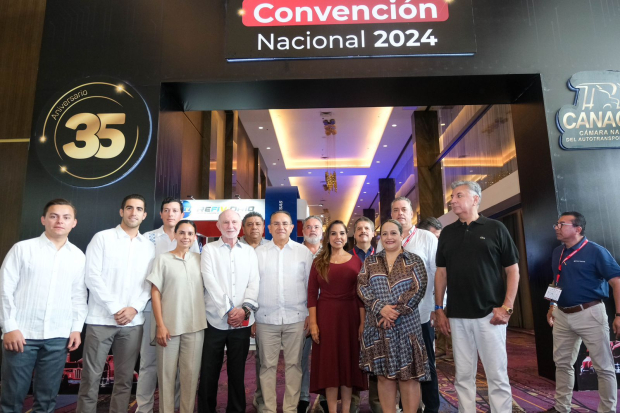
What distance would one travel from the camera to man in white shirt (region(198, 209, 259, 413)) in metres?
2.88

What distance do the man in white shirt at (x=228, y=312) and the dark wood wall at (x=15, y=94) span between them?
3365 millimetres

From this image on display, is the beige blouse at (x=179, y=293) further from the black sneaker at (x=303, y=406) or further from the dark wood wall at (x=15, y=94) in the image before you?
the dark wood wall at (x=15, y=94)

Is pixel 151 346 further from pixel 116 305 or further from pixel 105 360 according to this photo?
pixel 116 305

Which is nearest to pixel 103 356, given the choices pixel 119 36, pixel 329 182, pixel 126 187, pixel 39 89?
pixel 126 187

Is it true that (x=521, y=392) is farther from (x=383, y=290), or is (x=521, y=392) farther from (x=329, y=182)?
(x=329, y=182)

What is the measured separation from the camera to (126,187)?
3883mm

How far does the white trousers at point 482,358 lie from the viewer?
2.58 metres

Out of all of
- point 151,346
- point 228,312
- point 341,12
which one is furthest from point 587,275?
point 151,346

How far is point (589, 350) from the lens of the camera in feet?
9.92

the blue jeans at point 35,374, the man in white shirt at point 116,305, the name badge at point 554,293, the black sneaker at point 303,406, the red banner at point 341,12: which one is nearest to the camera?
the blue jeans at point 35,374

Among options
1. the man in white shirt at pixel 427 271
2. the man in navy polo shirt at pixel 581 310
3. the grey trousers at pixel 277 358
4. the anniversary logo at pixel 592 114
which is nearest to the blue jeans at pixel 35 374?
the grey trousers at pixel 277 358

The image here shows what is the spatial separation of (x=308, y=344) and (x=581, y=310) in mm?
2073

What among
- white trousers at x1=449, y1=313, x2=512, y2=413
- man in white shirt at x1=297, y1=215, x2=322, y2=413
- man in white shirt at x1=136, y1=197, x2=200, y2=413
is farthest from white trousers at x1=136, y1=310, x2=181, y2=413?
white trousers at x1=449, y1=313, x2=512, y2=413

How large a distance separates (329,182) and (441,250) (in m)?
9.39
